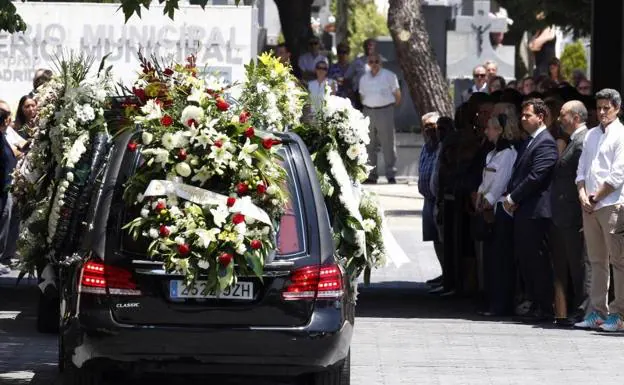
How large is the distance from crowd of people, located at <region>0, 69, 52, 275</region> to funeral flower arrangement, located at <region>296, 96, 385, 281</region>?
18.6 ft

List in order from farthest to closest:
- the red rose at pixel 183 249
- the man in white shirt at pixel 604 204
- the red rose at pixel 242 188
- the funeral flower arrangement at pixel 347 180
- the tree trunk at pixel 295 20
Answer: the tree trunk at pixel 295 20, the man in white shirt at pixel 604 204, the funeral flower arrangement at pixel 347 180, the red rose at pixel 242 188, the red rose at pixel 183 249

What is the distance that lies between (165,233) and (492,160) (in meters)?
5.93

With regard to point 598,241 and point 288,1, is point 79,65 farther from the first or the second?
point 288,1

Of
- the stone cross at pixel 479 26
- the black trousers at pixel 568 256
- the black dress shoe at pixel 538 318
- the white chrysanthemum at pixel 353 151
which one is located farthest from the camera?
the stone cross at pixel 479 26

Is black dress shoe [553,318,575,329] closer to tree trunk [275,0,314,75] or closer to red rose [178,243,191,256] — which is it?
red rose [178,243,191,256]

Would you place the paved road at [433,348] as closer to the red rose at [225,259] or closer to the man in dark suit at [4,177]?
the man in dark suit at [4,177]

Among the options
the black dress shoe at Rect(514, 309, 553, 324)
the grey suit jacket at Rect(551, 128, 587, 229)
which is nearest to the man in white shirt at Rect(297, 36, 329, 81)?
the black dress shoe at Rect(514, 309, 553, 324)

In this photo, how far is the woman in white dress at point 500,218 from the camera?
14.5 m

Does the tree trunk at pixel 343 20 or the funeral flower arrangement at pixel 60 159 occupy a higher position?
the tree trunk at pixel 343 20

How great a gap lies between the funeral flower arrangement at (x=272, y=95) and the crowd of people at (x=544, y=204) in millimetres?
2632

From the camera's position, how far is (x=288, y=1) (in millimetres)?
34562

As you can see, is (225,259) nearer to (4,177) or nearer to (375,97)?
(4,177)

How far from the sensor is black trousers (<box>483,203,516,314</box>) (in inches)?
571

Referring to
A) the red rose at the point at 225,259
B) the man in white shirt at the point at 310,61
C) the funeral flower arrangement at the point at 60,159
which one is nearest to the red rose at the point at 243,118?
the red rose at the point at 225,259
